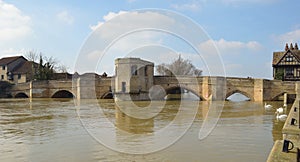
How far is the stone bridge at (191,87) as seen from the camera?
109 feet

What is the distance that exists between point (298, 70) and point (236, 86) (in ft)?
42.9

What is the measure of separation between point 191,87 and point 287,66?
1558 centimetres

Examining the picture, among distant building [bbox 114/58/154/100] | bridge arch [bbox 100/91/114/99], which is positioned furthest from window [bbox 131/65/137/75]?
bridge arch [bbox 100/91/114/99]

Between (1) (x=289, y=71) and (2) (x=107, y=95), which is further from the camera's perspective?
(2) (x=107, y=95)

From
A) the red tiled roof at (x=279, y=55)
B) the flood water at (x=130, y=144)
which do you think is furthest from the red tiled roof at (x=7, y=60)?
the flood water at (x=130, y=144)

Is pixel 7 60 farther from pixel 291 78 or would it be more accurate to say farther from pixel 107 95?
pixel 291 78

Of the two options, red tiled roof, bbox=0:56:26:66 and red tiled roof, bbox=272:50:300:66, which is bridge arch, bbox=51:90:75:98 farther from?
red tiled roof, bbox=272:50:300:66

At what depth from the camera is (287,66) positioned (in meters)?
42.4

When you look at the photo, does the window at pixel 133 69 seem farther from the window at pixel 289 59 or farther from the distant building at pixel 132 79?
the window at pixel 289 59

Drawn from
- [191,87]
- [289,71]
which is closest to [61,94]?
[191,87]

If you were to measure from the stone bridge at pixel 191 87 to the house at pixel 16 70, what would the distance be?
7.78 meters

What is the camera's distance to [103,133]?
1228cm

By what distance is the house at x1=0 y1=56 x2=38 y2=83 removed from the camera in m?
56.3

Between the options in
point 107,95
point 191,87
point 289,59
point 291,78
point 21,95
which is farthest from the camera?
point 21,95
